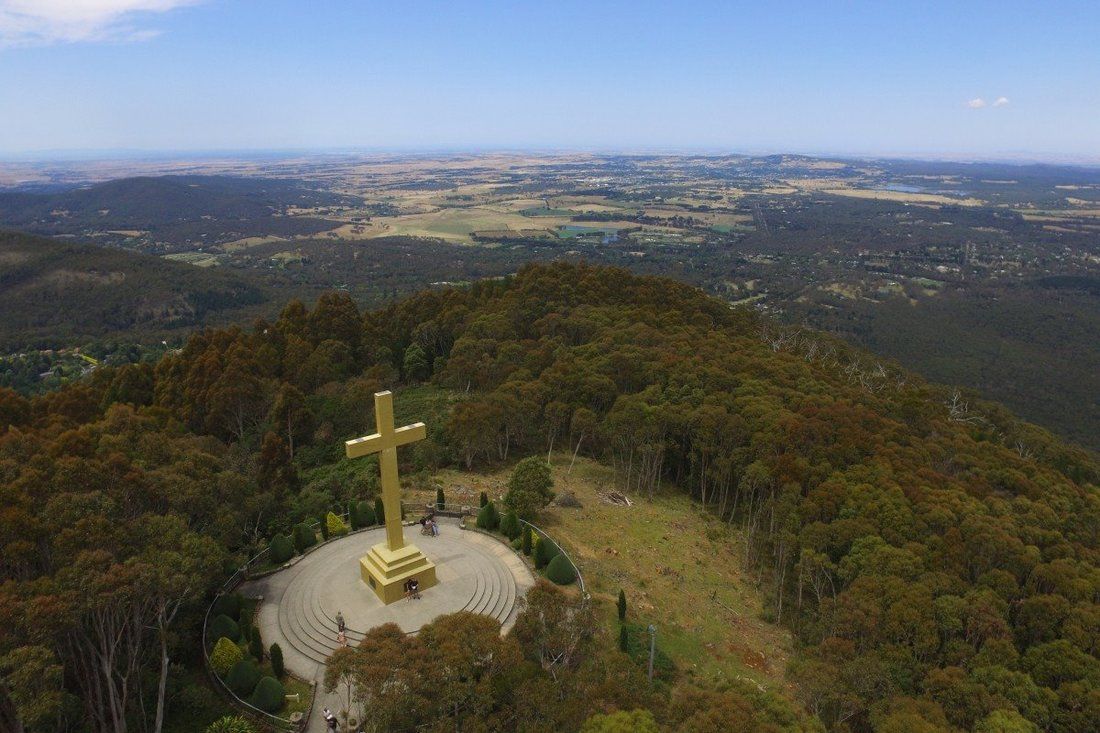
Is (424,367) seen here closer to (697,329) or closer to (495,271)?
(697,329)

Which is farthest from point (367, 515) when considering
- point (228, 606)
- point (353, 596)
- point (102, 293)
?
point (102, 293)

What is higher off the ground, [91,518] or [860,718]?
[91,518]

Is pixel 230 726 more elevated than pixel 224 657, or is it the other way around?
pixel 230 726

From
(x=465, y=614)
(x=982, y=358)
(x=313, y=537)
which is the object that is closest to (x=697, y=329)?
(x=313, y=537)

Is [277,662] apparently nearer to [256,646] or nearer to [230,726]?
[256,646]

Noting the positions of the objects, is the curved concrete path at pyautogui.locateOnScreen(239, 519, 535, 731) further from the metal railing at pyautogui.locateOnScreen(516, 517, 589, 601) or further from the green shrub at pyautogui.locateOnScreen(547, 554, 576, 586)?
the metal railing at pyautogui.locateOnScreen(516, 517, 589, 601)

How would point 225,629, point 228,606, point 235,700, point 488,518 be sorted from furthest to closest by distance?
point 488,518, point 228,606, point 225,629, point 235,700
